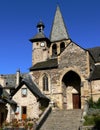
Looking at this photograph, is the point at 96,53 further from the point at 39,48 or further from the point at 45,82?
the point at 39,48

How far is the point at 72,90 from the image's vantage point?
38031mm

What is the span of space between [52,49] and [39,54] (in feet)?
11.0

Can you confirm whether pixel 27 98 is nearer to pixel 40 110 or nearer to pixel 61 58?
pixel 40 110

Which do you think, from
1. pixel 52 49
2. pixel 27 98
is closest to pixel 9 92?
pixel 27 98

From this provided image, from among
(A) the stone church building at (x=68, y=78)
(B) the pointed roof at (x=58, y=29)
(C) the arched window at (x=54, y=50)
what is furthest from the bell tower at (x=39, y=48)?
(B) the pointed roof at (x=58, y=29)

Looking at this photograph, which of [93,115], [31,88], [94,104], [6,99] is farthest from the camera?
[31,88]

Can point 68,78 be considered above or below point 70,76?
below

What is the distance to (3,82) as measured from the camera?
3769 centimetres

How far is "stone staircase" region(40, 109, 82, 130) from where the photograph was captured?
26.3m

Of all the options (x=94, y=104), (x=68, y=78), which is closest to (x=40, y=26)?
(x=68, y=78)

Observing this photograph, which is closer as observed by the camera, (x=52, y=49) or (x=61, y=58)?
(x=61, y=58)

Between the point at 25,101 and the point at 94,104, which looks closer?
the point at 94,104

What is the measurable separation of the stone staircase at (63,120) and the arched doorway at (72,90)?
225 inches

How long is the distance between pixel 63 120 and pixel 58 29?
2369 cm
